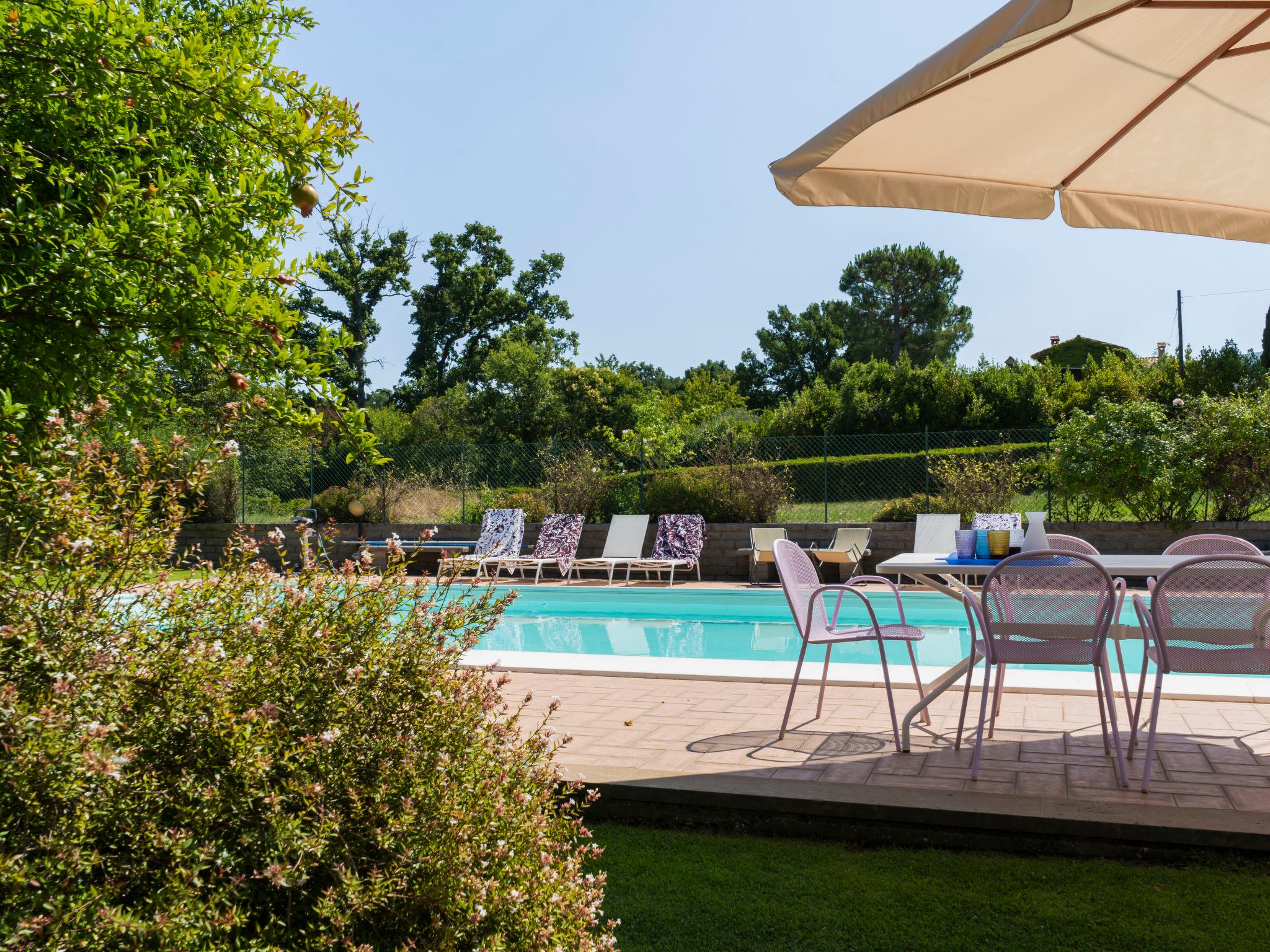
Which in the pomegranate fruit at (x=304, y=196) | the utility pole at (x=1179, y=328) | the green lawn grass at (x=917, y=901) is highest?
the utility pole at (x=1179, y=328)

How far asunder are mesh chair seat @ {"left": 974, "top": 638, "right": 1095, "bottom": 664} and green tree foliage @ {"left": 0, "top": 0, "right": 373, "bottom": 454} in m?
2.50

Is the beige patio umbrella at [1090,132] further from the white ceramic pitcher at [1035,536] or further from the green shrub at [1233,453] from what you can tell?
the green shrub at [1233,453]

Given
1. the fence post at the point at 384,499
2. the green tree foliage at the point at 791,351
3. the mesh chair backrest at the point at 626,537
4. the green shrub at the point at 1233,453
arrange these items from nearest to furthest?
the green shrub at the point at 1233,453 → the mesh chair backrest at the point at 626,537 → the fence post at the point at 384,499 → the green tree foliage at the point at 791,351

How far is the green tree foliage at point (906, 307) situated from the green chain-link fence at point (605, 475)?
25.6 m

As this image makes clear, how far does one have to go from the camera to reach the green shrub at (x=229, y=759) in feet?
4.17

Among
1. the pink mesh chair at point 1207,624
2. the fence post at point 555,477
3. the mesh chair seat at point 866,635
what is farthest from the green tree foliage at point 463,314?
the pink mesh chair at point 1207,624

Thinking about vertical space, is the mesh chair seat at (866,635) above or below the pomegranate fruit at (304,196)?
below

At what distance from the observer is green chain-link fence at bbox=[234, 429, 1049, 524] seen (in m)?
13.2

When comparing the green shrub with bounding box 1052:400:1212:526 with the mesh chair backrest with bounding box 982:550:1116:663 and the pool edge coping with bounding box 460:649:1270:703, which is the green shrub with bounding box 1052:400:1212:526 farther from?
the mesh chair backrest with bounding box 982:550:1116:663

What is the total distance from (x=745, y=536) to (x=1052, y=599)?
31.3ft

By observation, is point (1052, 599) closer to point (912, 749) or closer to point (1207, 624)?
point (1207, 624)

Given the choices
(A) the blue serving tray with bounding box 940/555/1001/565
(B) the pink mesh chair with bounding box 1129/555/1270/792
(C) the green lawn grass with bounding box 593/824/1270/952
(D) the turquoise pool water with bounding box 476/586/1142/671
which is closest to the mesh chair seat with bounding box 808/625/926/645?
(A) the blue serving tray with bounding box 940/555/1001/565

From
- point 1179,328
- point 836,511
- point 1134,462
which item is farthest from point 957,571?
point 1179,328

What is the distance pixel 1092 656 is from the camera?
10.5 feet
